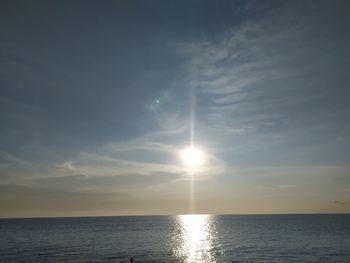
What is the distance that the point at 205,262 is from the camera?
6719 cm

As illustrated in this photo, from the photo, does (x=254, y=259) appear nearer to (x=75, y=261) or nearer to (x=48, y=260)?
(x=75, y=261)

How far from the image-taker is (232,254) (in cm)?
7650

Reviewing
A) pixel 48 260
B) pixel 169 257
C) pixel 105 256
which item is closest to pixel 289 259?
pixel 169 257

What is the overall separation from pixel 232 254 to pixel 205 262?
12.1m

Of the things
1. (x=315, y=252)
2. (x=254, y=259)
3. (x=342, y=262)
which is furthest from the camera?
(x=315, y=252)

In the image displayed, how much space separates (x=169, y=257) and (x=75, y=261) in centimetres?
2063

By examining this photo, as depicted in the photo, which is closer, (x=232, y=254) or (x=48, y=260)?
(x=48, y=260)

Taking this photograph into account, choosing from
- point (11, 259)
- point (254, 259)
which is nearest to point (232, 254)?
point (254, 259)

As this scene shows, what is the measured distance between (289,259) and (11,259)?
205ft

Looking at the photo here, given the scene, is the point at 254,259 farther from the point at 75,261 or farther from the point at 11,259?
the point at 11,259

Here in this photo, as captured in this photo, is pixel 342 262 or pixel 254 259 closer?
pixel 342 262

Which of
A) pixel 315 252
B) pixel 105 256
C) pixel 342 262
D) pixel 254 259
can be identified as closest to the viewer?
pixel 342 262

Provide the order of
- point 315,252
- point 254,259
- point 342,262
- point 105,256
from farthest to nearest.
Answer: point 315,252
point 105,256
point 254,259
point 342,262

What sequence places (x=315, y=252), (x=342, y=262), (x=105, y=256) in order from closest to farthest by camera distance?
(x=342, y=262) → (x=105, y=256) → (x=315, y=252)
